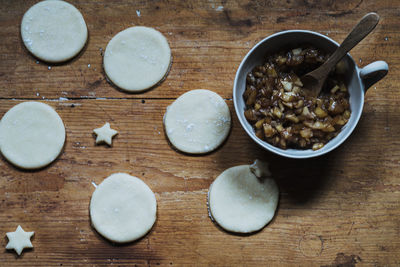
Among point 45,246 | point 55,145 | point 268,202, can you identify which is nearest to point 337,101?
point 268,202

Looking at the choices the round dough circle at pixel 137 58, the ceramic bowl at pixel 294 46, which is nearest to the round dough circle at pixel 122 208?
the round dough circle at pixel 137 58

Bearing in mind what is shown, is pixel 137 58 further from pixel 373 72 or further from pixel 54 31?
pixel 373 72

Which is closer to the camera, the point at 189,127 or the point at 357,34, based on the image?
the point at 357,34

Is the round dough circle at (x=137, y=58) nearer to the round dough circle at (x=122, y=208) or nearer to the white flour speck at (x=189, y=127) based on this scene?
the white flour speck at (x=189, y=127)

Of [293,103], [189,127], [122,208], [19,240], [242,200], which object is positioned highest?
[293,103]

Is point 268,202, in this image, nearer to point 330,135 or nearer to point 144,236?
point 330,135

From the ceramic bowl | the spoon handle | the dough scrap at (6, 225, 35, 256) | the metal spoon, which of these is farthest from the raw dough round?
the dough scrap at (6, 225, 35, 256)

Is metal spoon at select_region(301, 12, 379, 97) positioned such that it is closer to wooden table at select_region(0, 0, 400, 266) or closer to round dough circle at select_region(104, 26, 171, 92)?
wooden table at select_region(0, 0, 400, 266)

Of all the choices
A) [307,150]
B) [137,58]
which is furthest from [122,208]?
[307,150]
